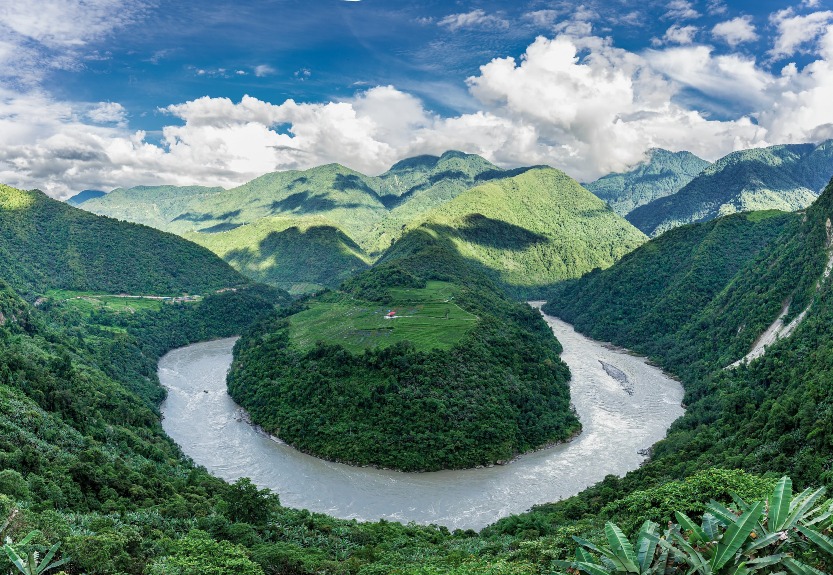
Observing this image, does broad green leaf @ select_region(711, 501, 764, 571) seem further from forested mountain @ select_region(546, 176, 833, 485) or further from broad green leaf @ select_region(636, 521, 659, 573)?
forested mountain @ select_region(546, 176, 833, 485)

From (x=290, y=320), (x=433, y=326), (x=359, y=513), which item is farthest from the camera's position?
(x=290, y=320)

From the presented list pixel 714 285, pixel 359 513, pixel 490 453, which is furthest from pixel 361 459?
pixel 714 285

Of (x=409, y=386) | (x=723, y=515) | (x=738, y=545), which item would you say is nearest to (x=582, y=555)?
(x=738, y=545)

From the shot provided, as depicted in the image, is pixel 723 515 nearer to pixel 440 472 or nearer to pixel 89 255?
pixel 440 472

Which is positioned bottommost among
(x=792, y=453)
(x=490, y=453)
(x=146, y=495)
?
(x=490, y=453)

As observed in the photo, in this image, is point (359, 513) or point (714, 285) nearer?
point (359, 513)

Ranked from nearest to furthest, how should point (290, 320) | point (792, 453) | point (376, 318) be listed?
1. point (792, 453)
2. point (376, 318)
3. point (290, 320)

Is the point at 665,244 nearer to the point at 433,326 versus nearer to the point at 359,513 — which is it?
the point at 433,326
